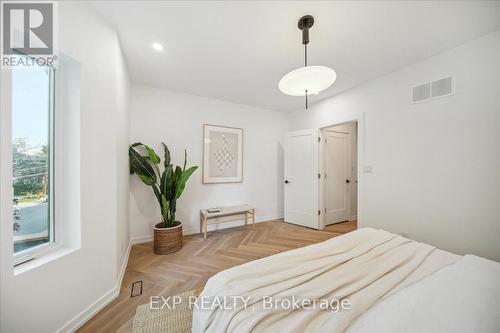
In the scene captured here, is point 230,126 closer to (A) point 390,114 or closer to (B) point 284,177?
(B) point 284,177

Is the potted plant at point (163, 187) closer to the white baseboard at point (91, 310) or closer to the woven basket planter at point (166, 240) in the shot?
the woven basket planter at point (166, 240)

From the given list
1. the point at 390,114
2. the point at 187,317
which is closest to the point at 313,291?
the point at 187,317

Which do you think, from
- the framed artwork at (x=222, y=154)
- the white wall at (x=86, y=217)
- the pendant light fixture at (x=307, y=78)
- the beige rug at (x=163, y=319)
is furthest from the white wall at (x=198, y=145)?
the pendant light fixture at (x=307, y=78)

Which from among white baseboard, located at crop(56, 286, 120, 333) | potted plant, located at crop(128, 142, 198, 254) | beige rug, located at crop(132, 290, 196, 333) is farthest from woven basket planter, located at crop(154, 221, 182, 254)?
beige rug, located at crop(132, 290, 196, 333)

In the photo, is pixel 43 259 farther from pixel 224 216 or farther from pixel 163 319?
pixel 224 216

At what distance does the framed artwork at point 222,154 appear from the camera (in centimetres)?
330

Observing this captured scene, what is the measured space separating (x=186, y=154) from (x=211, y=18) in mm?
2043

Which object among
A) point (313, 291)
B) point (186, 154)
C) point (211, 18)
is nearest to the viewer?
point (313, 291)

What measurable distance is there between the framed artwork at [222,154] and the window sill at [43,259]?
2059mm

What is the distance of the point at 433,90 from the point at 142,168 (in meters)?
3.81

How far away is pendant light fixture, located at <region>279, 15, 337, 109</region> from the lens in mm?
1339

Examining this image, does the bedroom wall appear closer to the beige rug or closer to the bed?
the bed

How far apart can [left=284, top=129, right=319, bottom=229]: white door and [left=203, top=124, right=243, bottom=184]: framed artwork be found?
1.11 metres

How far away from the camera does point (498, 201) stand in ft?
5.42
